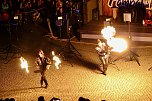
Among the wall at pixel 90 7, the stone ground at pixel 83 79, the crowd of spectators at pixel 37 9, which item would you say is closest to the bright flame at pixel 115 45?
the stone ground at pixel 83 79

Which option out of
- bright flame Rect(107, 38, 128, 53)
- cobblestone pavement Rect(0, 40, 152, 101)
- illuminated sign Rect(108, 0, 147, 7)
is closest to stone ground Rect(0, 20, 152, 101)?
cobblestone pavement Rect(0, 40, 152, 101)

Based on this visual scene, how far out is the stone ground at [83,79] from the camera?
14.8m

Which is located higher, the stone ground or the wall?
the wall

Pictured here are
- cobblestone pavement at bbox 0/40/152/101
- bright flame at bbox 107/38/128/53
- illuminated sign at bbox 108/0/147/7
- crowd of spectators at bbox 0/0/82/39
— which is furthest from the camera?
crowd of spectators at bbox 0/0/82/39

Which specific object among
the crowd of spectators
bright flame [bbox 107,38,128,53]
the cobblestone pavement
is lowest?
the cobblestone pavement

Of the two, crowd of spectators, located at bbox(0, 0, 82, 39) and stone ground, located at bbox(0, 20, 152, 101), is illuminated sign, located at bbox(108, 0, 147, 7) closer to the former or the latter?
crowd of spectators, located at bbox(0, 0, 82, 39)

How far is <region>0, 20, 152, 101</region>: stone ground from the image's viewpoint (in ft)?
48.4

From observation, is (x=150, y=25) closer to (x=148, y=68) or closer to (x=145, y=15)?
(x=145, y=15)

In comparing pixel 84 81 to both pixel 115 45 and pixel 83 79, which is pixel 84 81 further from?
pixel 115 45

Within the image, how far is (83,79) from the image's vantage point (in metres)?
16.2

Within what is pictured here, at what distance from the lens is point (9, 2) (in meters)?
24.5

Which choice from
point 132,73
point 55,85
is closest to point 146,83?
point 132,73

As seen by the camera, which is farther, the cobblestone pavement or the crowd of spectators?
the crowd of spectators

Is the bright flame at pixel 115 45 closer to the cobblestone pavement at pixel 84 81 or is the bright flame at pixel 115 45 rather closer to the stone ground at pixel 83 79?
the stone ground at pixel 83 79
